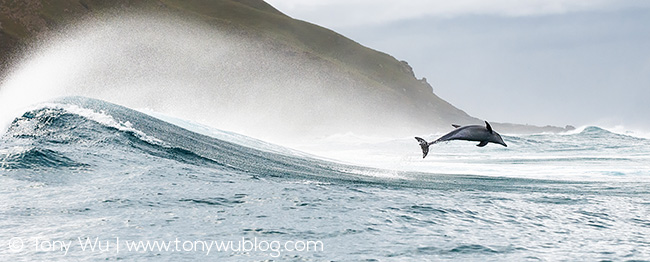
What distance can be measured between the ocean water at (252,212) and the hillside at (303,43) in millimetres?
91031

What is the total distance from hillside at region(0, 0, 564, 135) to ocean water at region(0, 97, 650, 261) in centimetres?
9103

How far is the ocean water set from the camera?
6602mm

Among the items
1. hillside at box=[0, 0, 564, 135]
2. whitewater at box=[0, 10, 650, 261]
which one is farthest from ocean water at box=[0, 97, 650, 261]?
hillside at box=[0, 0, 564, 135]

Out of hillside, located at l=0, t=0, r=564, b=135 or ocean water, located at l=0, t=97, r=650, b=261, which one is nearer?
ocean water, located at l=0, t=97, r=650, b=261

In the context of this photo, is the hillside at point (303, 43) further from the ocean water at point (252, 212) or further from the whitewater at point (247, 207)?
the ocean water at point (252, 212)

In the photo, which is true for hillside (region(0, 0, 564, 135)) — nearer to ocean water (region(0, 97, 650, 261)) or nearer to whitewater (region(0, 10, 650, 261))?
whitewater (region(0, 10, 650, 261))

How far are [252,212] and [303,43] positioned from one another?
16840cm

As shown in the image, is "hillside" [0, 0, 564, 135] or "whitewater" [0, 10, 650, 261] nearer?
"whitewater" [0, 10, 650, 261]

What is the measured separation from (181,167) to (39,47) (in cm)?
11075

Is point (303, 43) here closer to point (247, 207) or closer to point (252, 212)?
point (247, 207)

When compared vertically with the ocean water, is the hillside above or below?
above

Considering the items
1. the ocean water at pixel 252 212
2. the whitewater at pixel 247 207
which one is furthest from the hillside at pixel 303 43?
the ocean water at pixel 252 212

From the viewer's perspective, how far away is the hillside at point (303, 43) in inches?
4289

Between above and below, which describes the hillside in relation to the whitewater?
above
